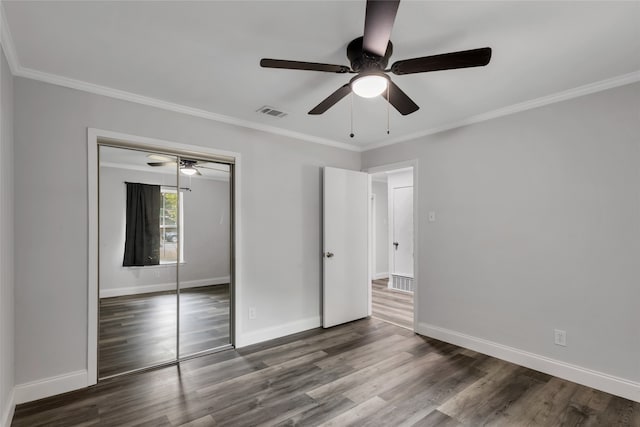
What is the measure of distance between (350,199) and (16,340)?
3619 millimetres

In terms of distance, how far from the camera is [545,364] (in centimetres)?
296

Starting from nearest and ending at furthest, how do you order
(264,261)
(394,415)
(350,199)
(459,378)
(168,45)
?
(168,45), (394,415), (459,378), (264,261), (350,199)

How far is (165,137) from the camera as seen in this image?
312 cm

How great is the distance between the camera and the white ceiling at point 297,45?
179 centimetres

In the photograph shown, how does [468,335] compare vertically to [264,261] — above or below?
below

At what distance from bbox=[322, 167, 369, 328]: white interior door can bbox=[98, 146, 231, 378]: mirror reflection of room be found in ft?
4.32

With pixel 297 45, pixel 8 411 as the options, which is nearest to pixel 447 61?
pixel 297 45

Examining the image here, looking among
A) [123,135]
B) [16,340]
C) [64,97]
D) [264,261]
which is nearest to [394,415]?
[264,261]

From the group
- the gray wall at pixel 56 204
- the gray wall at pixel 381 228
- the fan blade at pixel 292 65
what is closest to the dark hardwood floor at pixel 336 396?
the gray wall at pixel 56 204

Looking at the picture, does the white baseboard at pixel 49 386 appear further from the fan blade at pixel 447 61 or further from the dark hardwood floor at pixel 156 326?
the fan blade at pixel 447 61

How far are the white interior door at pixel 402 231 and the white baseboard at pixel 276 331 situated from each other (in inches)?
117

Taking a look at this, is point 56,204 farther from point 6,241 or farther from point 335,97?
point 335,97

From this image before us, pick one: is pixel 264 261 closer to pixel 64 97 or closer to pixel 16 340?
pixel 16 340

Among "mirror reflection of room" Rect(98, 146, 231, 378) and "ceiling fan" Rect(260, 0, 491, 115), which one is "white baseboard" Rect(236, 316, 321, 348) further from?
"ceiling fan" Rect(260, 0, 491, 115)
